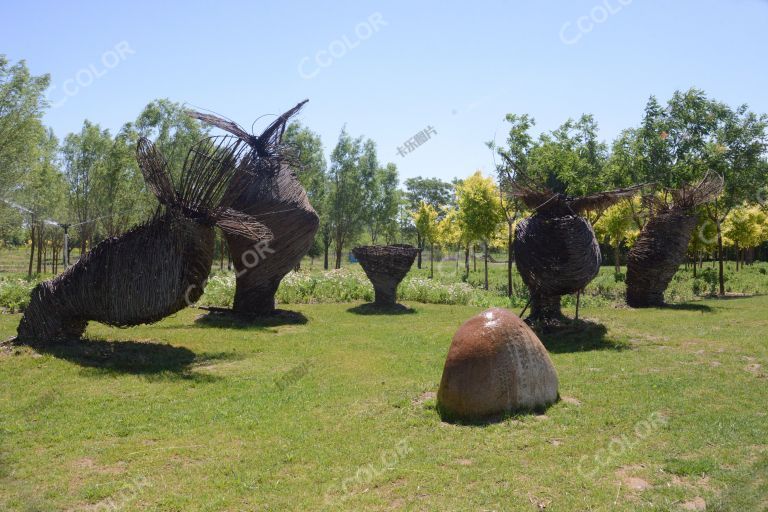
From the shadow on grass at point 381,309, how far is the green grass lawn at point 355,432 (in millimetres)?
5325

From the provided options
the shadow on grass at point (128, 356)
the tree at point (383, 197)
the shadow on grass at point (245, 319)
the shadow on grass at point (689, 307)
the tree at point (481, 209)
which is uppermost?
the tree at point (383, 197)

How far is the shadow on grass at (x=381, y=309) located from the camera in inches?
645

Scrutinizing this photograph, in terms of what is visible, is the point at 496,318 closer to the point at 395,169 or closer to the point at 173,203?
the point at 173,203

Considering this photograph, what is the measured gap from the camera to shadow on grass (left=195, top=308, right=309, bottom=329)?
529 inches

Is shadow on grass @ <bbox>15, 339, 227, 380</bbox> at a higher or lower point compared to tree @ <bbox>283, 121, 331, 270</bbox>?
lower

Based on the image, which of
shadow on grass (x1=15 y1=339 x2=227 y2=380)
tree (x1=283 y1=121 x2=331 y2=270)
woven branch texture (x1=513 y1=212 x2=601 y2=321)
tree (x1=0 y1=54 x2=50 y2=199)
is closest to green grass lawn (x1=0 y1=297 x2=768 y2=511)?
shadow on grass (x1=15 y1=339 x2=227 y2=380)

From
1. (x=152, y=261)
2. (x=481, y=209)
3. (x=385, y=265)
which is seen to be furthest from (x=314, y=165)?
(x=152, y=261)

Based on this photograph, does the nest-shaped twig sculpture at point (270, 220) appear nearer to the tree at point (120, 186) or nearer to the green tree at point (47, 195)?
the tree at point (120, 186)

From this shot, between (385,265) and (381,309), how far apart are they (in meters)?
1.35

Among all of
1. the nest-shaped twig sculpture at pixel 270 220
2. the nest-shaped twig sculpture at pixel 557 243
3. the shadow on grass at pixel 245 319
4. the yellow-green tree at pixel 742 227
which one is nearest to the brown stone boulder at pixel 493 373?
the nest-shaped twig sculpture at pixel 557 243

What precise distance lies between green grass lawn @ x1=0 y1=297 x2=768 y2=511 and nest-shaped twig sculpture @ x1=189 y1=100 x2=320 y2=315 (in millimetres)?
3343

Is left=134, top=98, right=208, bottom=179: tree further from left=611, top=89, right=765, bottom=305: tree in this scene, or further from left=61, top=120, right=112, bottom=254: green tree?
left=611, top=89, right=765, bottom=305: tree

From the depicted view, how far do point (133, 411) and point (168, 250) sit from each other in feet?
10.9

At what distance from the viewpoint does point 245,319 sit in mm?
14148
